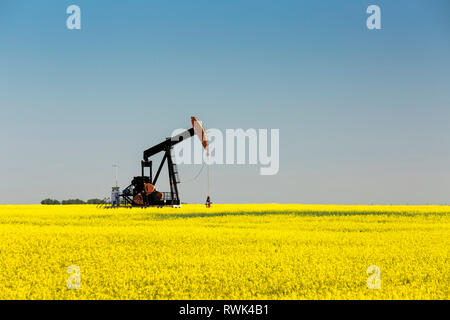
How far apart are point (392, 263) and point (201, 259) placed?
5.49 m

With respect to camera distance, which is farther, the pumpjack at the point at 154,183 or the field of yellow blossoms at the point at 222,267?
the pumpjack at the point at 154,183

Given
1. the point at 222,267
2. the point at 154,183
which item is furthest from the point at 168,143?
the point at 222,267

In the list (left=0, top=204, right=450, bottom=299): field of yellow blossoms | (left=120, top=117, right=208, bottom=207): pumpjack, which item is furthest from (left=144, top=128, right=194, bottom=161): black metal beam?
(left=0, top=204, right=450, bottom=299): field of yellow blossoms

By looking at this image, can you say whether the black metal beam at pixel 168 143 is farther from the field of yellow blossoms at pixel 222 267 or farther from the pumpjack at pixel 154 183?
the field of yellow blossoms at pixel 222 267

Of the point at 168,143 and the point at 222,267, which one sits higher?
the point at 168,143

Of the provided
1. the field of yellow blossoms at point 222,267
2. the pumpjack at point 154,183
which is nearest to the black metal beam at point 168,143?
the pumpjack at point 154,183

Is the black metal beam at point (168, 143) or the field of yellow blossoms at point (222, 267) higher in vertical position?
the black metal beam at point (168, 143)

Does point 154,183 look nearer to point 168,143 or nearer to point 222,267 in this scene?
point 168,143

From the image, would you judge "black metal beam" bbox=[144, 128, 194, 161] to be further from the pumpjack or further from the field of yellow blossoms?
the field of yellow blossoms

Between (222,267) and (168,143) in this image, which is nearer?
(222,267)

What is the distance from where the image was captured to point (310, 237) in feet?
65.6

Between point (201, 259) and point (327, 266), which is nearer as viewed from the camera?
point (327, 266)

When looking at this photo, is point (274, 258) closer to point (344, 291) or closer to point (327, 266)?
point (327, 266)
